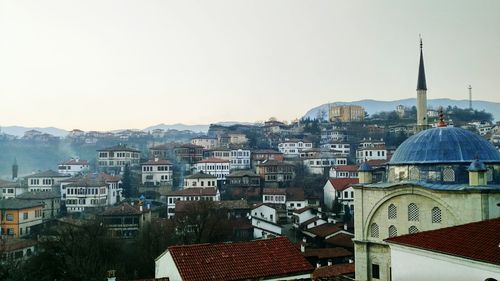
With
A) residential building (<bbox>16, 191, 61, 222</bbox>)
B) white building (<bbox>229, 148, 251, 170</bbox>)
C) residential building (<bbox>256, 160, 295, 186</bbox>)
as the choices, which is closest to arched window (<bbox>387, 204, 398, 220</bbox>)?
residential building (<bbox>256, 160, 295, 186</bbox>)

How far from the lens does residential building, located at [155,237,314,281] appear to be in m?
12.3

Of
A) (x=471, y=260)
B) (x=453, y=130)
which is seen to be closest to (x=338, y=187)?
(x=453, y=130)

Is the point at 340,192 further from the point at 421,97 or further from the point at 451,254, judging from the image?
the point at 451,254

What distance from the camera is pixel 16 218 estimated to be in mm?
37969

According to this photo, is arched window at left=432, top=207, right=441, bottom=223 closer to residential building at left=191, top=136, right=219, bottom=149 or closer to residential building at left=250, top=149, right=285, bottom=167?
residential building at left=250, top=149, right=285, bottom=167

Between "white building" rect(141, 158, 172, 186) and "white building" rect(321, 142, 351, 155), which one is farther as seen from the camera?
"white building" rect(321, 142, 351, 155)

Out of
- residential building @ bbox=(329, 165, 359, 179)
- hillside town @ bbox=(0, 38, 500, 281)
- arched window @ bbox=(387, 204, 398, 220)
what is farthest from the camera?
residential building @ bbox=(329, 165, 359, 179)

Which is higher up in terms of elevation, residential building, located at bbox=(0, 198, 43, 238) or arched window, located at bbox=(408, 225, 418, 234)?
arched window, located at bbox=(408, 225, 418, 234)

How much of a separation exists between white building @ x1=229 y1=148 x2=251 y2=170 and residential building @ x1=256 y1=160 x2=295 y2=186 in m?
9.46

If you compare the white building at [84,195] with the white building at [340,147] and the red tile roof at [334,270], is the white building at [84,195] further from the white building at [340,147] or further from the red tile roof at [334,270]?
the white building at [340,147]

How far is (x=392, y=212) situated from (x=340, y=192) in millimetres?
26091

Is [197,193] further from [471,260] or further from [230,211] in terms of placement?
[471,260]

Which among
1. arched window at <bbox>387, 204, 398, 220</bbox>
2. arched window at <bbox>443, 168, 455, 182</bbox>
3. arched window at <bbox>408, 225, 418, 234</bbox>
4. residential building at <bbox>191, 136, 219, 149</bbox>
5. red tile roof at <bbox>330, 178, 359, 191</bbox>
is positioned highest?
residential building at <bbox>191, 136, 219, 149</bbox>

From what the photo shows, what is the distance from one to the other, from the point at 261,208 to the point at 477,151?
24946 millimetres
